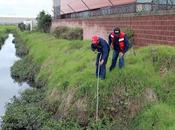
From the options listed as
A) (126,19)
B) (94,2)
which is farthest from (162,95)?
(94,2)

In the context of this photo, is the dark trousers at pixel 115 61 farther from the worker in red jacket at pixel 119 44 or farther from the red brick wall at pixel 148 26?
the red brick wall at pixel 148 26

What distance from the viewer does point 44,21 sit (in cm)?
5525

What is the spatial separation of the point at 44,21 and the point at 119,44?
43.4m

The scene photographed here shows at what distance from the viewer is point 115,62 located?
12.7 metres

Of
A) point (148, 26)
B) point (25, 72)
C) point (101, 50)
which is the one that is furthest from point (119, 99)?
Answer: point (25, 72)

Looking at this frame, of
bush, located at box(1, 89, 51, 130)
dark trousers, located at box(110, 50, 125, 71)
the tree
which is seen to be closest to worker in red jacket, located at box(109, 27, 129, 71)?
dark trousers, located at box(110, 50, 125, 71)

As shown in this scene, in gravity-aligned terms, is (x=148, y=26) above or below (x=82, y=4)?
below

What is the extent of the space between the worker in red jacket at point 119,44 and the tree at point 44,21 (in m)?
42.2

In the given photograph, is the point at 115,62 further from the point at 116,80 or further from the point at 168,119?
the point at 168,119


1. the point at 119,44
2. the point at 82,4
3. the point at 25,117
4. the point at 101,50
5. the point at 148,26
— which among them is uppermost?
the point at 82,4

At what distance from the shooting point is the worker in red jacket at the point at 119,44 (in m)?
12.4

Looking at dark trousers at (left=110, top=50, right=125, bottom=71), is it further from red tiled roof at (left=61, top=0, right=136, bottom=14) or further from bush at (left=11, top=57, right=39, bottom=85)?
red tiled roof at (left=61, top=0, right=136, bottom=14)

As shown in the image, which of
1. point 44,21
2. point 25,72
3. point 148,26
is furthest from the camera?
point 44,21

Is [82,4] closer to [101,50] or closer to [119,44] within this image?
[119,44]
